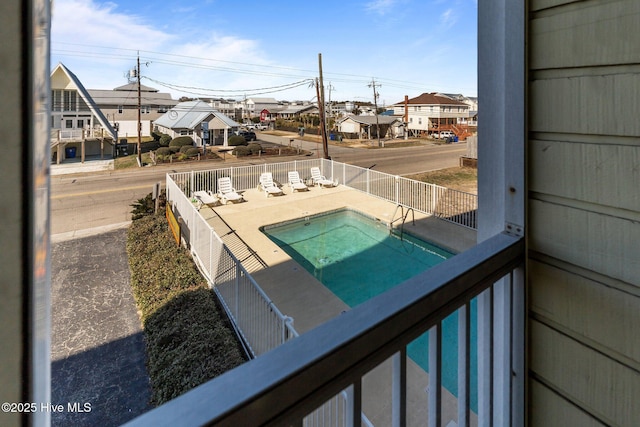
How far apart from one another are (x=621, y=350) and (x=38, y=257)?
104 centimetres

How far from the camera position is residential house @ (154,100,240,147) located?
18.6 metres

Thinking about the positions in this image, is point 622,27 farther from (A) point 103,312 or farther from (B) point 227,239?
(B) point 227,239

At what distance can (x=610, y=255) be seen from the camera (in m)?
0.78

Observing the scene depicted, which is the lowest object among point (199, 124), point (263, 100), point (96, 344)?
point (96, 344)

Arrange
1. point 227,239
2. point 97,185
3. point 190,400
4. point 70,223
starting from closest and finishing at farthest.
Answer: point 190,400
point 227,239
point 70,223
point 97,185

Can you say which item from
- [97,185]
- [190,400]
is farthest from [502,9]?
[97,185]

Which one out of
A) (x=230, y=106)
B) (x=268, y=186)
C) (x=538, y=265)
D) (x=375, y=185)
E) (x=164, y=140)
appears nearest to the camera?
(x=538, y=265)

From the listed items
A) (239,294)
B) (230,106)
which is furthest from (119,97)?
(230,106)

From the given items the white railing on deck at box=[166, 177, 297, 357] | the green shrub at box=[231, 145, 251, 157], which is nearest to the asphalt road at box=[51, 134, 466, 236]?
the green shrub at box=[231, 145, 251, 157]

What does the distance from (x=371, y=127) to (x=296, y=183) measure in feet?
60.7

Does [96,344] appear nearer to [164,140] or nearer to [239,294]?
[239,294]

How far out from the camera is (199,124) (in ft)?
60.8

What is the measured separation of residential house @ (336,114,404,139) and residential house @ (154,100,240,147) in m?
10.3

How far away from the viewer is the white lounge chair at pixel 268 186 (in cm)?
940
